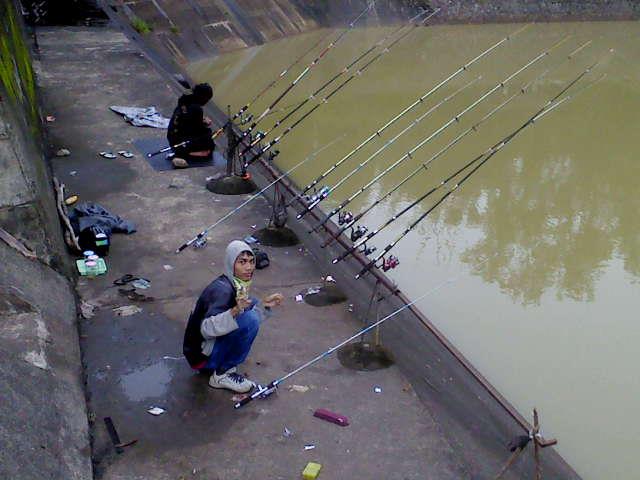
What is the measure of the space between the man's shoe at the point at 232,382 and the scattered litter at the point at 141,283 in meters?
1.28

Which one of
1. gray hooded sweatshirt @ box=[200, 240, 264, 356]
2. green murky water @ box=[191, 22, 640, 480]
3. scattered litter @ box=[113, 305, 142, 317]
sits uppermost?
gray hooded sweatshirt @ box=[200, 240, 264, 356]

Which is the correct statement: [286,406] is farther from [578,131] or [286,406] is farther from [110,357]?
[578,131]

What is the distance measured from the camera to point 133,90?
32.7ft

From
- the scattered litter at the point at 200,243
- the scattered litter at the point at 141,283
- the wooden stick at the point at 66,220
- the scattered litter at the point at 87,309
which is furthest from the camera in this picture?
the scattered litter at the point at 200,243

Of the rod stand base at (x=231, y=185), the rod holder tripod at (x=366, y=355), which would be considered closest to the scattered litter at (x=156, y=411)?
the rod holder tripod at (x=366, y=355)

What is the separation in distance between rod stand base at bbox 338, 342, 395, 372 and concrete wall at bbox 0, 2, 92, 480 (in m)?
1.53

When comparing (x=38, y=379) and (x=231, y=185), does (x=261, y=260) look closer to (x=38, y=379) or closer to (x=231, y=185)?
(x=231, y=185)

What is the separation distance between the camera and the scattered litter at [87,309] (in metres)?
5.06

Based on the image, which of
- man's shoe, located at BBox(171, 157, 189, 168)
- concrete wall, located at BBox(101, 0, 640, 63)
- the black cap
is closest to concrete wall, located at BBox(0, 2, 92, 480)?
man's shoe, located at BBox(171, 157, 189, 168)

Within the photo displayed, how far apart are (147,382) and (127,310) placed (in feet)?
2.66

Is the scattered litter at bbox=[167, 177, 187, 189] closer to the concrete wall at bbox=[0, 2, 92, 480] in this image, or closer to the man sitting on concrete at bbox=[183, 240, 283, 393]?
the concrete wall at bbox=[0, 2, 92, 480]

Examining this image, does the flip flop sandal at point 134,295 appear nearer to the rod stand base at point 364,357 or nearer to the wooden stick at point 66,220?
the wooden stick at point 66,220

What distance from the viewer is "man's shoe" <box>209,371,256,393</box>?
4.37 metres

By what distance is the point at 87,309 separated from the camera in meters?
5.12
